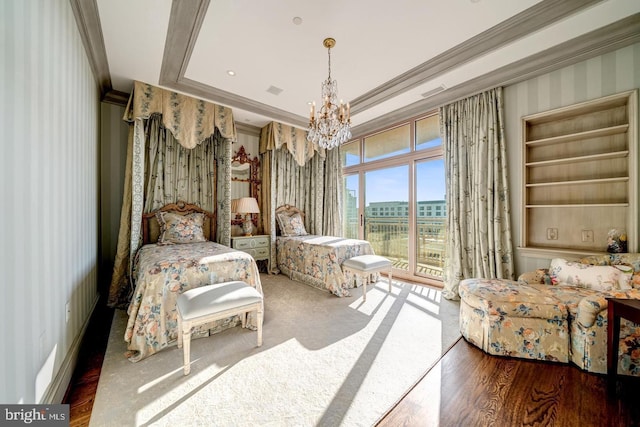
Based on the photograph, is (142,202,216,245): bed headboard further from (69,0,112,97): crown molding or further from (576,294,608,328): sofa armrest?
(576,294,608,328): sofa armrest

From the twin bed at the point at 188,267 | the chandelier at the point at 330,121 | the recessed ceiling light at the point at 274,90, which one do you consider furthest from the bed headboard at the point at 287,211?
the chandelier at the point at 330,121

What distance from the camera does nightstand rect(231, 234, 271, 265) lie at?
3.95 metres

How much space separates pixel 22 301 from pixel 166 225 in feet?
7.60

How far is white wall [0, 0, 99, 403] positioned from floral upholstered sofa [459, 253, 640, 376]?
2953 millimetres

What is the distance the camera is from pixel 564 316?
5.90ft

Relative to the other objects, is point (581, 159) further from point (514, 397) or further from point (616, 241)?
point (514, 397)

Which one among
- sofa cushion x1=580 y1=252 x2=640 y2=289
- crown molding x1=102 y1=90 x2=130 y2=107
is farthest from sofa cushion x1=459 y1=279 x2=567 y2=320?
crown molding x1=102 y1=90 x2=130 y2=107

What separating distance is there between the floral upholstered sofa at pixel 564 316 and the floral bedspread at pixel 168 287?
2192mm

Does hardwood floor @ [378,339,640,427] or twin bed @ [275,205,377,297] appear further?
twin bed @ [275,205,377,297]

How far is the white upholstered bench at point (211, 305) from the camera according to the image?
1.72 m

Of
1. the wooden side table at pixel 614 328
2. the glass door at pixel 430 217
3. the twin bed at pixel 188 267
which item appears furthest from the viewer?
the glass door at pixel 430 217

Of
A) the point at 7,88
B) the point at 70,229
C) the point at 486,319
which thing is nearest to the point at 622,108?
the point at 486,319

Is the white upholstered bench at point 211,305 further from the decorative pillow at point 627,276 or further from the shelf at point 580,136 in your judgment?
the shelf at point 580,136

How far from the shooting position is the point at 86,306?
221 centimetres
